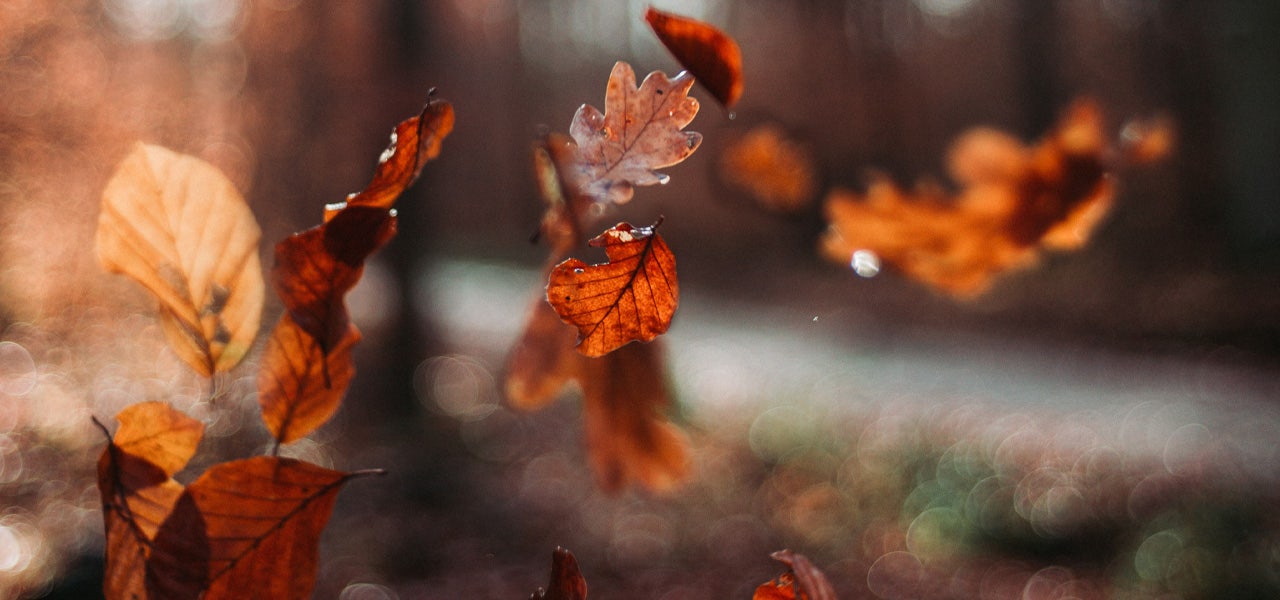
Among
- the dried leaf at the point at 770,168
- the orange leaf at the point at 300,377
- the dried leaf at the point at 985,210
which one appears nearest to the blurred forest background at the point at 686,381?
the dried leaf at the point at 770,168

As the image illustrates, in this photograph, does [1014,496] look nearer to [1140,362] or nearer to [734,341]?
[1140,362]

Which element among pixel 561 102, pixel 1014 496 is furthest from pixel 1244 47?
pixel 561 102

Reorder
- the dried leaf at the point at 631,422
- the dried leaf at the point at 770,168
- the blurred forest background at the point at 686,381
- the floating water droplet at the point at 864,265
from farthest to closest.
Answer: the blurred forest background at the point at 686,381 < the dried leaf at the point at 770,168 < the dried leaf at the point at 631,422 < the floating water droplet at the point at 864,265

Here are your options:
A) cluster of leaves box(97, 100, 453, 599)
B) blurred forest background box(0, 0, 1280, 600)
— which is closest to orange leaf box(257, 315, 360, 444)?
cluster of leaves box(97, 100, 453, 599)

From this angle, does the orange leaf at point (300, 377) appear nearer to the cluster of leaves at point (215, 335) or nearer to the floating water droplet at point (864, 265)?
the cluster of leaves at point (215, 335)

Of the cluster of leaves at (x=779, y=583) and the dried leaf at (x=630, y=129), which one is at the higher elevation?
the dried leaf at (x=630, y=129)
